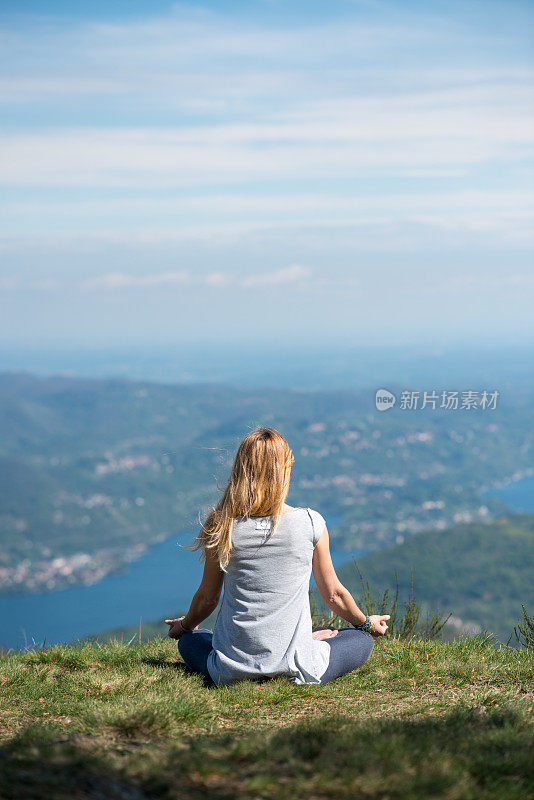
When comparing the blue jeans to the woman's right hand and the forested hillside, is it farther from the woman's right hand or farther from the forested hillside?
the forested hillside

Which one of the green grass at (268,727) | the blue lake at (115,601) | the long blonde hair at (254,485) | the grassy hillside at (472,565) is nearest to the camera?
the green grass at (268,727)

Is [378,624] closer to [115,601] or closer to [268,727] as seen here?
[268,727]

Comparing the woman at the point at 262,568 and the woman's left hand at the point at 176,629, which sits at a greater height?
the woman at the point at 262,568

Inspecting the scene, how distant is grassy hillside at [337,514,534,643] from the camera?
254 feet

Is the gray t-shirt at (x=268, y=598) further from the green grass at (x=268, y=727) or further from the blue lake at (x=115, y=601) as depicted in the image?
the blue lake at (x=115, y=601)

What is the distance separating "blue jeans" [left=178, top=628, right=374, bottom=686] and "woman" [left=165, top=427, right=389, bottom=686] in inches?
3.9

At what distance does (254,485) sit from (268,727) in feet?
4.02

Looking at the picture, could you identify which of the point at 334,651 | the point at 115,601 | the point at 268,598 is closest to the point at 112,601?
the point at 115,601

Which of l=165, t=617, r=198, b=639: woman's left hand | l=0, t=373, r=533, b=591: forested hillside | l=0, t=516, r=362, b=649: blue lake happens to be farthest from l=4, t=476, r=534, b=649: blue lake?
l=165, t=617, r=198, b=639: woman's left hand

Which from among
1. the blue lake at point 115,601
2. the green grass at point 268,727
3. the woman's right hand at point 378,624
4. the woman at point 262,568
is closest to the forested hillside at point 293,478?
the blue lake at point 115,601

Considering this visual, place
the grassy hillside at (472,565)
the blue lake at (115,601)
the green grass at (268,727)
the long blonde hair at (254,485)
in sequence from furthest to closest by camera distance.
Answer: the blue lake at (115,601) → the grassy hillside at (472,565) → the long blonde hair at (254,485) → the green grass at (268,727)

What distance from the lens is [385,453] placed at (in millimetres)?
168000

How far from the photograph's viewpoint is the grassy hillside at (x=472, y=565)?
7750cm

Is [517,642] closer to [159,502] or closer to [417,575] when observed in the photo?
[417,575]
